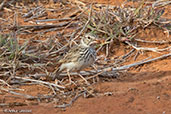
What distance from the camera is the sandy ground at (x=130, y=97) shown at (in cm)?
446

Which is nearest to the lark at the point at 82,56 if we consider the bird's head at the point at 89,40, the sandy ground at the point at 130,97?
the bird's head at the point at 89,40

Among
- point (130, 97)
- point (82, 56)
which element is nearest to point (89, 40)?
point (82, 56)

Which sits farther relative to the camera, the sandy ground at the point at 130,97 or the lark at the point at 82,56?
the lark at the point at 82,56

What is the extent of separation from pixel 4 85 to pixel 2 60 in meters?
0.54

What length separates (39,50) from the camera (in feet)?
21.9

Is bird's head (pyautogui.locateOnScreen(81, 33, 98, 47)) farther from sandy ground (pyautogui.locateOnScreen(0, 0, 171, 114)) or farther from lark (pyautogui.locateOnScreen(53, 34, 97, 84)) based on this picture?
sandy ground (pyautogui.locateOnScreen(0, 0, 171, 114))

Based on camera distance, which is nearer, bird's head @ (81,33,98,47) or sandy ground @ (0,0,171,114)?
sandy ground @ (0,0,171,114)

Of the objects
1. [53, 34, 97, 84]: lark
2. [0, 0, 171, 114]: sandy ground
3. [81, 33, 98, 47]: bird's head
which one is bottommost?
[0, 0, 171, 114]: sandy ground

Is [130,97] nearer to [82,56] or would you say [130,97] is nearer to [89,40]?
[82,56]

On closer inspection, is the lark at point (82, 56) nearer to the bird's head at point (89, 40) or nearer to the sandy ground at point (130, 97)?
the bird's head at point (89, 40)

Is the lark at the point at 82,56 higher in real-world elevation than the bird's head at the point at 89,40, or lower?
lower

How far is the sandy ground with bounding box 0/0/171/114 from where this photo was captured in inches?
176

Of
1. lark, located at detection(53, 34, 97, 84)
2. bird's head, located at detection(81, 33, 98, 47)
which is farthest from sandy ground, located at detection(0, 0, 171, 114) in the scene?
bird's head, located at detection(81, 33, 98, 47)

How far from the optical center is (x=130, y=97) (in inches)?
191
